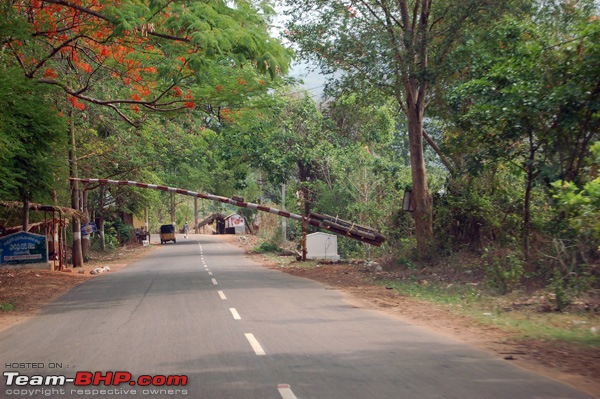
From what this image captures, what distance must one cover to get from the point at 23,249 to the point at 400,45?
1688cm

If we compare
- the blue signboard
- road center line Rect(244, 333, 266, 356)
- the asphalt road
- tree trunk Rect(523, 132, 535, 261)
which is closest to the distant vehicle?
the blue signboard

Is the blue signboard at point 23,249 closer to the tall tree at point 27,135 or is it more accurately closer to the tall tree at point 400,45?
the tall tree at point 27,135

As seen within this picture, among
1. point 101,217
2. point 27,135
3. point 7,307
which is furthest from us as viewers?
point 101,217

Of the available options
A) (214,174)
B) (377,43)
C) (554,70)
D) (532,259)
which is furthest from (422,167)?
(214,174)

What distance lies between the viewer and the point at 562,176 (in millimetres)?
15031

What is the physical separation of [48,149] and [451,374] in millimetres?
15678

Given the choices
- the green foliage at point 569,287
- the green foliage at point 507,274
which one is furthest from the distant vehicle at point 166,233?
the green foliage at point 569,287

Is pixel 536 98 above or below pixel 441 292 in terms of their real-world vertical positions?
above

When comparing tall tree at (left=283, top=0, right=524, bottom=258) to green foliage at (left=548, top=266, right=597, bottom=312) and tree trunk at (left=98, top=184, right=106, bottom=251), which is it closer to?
green foliage at (left=548, top=266, right=597, bottom=312)

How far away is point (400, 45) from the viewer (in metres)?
19.7

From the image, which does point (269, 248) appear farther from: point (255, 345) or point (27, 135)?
point (255, 345)

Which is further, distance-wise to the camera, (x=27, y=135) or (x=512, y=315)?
(x=27, y=135)

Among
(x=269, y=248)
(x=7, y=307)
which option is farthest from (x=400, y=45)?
(x=269, y=248)

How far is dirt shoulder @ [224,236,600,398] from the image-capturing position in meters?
7.43
